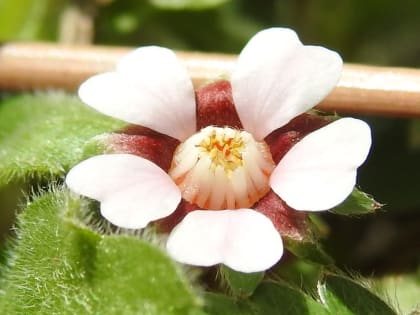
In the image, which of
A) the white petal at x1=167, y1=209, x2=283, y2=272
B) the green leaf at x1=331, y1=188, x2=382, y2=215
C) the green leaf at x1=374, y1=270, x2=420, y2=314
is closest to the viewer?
the white petal at x1=167, y1=209, x2=283, y2=272

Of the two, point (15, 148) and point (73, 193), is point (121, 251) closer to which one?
point (73, 193)

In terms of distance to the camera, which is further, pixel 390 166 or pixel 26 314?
pixel 390 166

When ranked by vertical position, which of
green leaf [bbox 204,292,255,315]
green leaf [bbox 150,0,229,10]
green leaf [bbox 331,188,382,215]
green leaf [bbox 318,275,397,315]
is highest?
green leaf [bbox 331,188,382,215]

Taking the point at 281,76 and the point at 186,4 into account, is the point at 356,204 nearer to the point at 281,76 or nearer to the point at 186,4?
the point at 281,76

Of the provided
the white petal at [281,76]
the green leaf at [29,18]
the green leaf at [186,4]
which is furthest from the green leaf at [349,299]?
the green leaf at [29,18]

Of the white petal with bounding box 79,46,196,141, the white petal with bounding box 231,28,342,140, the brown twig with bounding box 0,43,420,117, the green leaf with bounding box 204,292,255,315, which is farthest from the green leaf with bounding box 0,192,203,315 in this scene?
the brown twig with bounding box 0,43,420,117

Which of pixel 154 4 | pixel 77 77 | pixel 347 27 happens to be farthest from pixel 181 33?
pixel 77 77

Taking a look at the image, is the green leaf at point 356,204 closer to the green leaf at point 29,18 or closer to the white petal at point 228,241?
the white petal at point 228,241

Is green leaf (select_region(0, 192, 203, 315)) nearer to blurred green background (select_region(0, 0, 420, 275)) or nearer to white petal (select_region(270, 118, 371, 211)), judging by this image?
white petal (select_region(270, 118, 371, 211))
